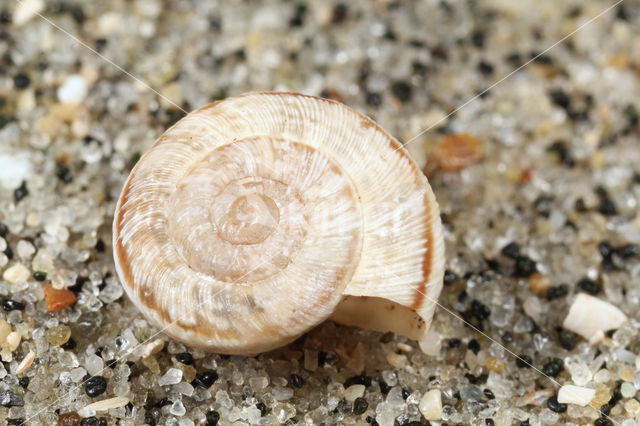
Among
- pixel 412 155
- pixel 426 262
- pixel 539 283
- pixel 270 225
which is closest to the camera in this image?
pixel 270 225

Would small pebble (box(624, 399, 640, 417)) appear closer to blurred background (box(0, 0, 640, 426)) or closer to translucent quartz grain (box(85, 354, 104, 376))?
blurred background (box(0, 0, 640, 426))

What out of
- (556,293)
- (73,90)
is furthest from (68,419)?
(556,293)

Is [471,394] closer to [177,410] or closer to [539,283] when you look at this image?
[539,283]

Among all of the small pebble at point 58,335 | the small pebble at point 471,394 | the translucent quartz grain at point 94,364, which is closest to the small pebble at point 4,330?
the small pebble at point 58,335

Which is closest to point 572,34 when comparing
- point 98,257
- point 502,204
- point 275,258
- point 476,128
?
point 476,128

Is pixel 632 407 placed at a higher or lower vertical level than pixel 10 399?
higher

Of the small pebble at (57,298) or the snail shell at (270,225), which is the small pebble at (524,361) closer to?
the snail shell at (270,225)

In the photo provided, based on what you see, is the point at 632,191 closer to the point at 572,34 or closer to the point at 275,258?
the point at 572,34
